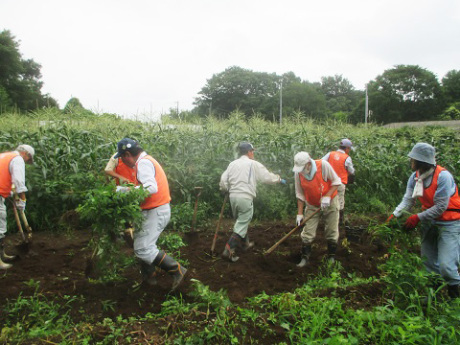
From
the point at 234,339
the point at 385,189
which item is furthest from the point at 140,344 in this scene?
the point at 385,189

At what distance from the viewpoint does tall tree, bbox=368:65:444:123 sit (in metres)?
45.6

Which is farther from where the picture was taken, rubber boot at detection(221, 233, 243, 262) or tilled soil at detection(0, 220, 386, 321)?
rubber boot at detection(221, 233, 243, 262)

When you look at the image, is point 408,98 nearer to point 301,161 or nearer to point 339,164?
point 339,164

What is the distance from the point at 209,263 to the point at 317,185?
1.93 metres

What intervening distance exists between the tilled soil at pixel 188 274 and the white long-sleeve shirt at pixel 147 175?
1.23m

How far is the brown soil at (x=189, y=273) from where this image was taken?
3.72m

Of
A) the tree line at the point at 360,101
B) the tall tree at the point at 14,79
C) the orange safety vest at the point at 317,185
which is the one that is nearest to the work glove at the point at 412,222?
the orange safety vest at the point at 317,185

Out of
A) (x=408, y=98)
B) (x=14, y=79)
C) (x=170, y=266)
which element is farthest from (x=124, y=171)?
(x=408, y=98)

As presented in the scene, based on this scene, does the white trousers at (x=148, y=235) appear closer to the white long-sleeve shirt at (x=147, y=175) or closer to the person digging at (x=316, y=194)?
the white long-sleeve shirt at (x=147, y=175)

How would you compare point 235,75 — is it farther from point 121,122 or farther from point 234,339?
point 234,339

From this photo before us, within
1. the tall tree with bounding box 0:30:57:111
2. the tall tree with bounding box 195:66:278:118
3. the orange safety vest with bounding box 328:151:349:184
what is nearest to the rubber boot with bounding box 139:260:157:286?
the orange safety vest with bounding box 328:151:349:184

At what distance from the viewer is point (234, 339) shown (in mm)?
2814

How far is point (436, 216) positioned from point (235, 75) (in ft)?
Answer: 162

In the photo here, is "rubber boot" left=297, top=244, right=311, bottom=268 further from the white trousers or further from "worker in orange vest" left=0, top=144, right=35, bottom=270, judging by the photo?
"worker in orange vest" left=0, top=144, right=35, bottom=270
